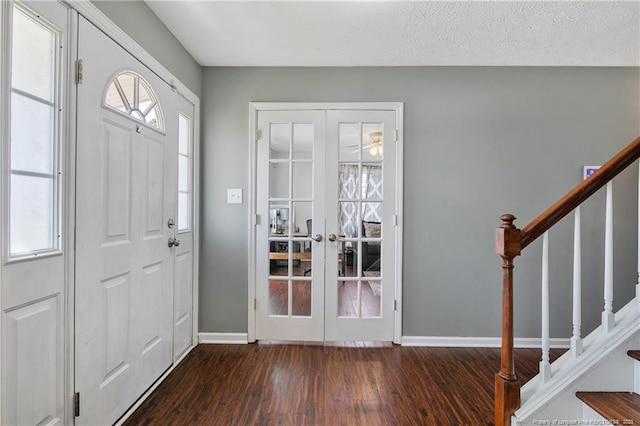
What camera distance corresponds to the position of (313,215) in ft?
8.52

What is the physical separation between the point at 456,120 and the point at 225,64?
206 cm

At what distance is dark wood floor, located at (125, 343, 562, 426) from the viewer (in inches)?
66.6

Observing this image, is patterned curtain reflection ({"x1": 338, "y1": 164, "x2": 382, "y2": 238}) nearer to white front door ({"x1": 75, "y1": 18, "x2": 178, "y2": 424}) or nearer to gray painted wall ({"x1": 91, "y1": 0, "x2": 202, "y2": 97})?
white front door ({"x1": 75, "y1": 18, "x2": 178, "y2": 424})

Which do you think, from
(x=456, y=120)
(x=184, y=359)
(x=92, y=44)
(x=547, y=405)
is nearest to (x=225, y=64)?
(x=92, y=44)

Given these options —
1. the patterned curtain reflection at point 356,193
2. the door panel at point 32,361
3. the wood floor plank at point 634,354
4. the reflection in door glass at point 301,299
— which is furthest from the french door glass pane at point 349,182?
the door panel at point 32,361

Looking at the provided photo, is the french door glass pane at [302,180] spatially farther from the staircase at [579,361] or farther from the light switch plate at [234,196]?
the staircase at [579,361]

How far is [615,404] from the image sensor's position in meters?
1.28

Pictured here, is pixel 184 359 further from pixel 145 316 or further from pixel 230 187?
pixel 230 187

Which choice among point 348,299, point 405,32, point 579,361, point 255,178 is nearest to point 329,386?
point 348,299

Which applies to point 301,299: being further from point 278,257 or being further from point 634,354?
point 634,354

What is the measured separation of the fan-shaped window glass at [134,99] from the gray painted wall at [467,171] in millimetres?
681

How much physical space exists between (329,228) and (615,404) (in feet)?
6.24

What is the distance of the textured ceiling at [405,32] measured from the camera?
1.83 metres

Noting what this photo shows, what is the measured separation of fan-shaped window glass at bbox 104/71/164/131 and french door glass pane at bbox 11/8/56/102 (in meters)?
0.27
